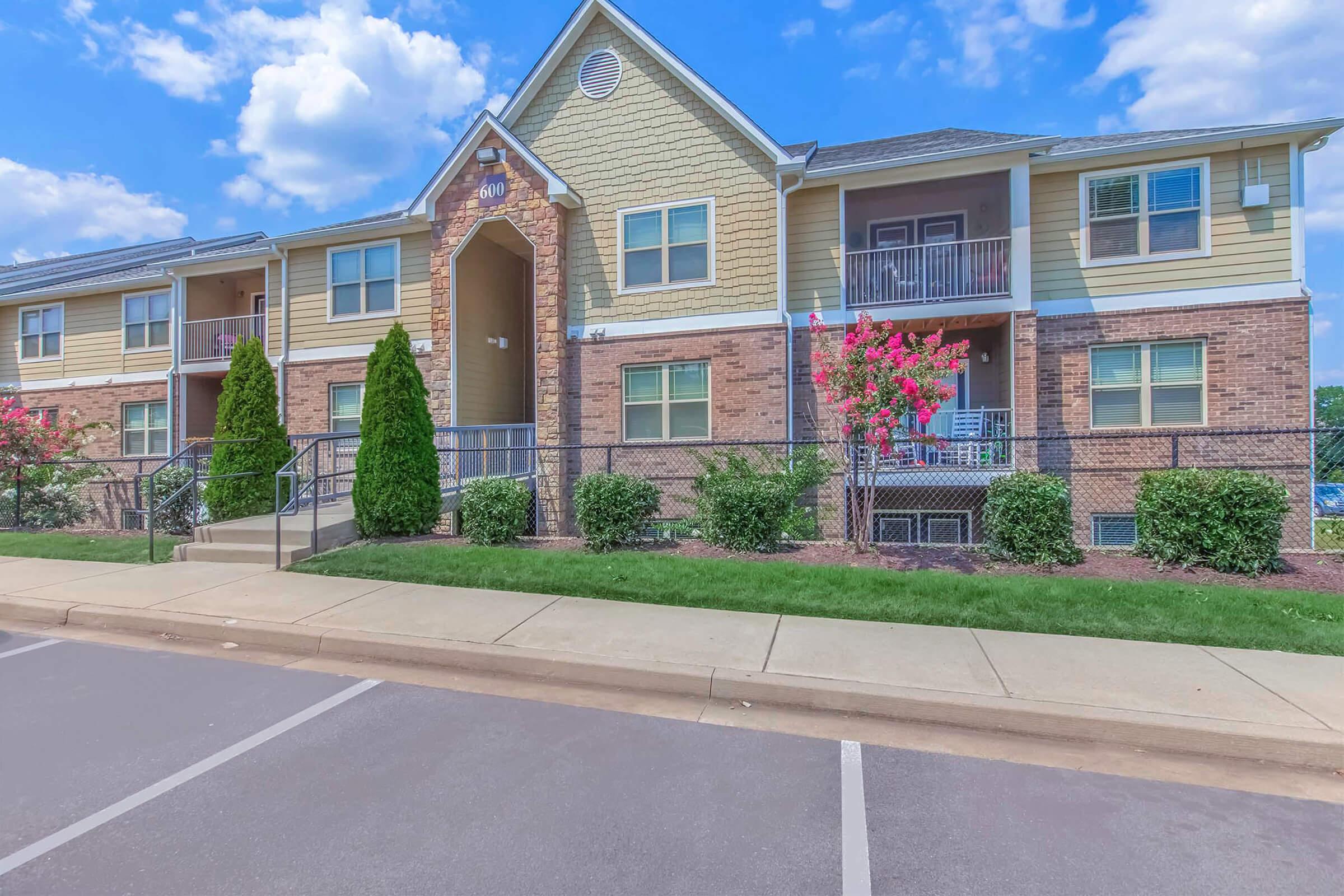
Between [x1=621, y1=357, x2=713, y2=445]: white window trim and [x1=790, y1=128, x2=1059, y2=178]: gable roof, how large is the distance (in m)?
4.07

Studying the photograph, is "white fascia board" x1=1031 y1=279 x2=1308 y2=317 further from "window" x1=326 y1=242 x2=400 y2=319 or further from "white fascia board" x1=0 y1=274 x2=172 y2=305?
"white fascia board" x1=0 y1=274 x2=172 y2=305

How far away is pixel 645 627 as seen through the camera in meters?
5.55

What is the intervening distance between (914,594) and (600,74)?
38.2ft

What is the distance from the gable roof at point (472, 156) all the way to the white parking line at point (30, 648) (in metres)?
9.66

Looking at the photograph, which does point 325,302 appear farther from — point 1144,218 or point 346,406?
point 1144,218

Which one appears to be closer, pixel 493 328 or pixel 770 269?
pixel 770 269

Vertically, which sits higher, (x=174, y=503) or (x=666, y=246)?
(x=666, y=246)

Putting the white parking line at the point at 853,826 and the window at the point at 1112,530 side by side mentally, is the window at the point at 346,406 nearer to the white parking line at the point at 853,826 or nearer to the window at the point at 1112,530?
the white parking line at the point at 853,826

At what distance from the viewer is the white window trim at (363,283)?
549 inches

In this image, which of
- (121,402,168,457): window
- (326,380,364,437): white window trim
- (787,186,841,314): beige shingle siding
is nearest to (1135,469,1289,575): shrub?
(787,186,841,314): beige shingle siding

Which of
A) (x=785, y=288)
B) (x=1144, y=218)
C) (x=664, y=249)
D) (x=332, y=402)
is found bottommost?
(x=332, y=402)

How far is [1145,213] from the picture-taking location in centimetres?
1098

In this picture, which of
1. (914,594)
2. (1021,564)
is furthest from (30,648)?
(1021,564)

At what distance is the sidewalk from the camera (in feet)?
12.7
